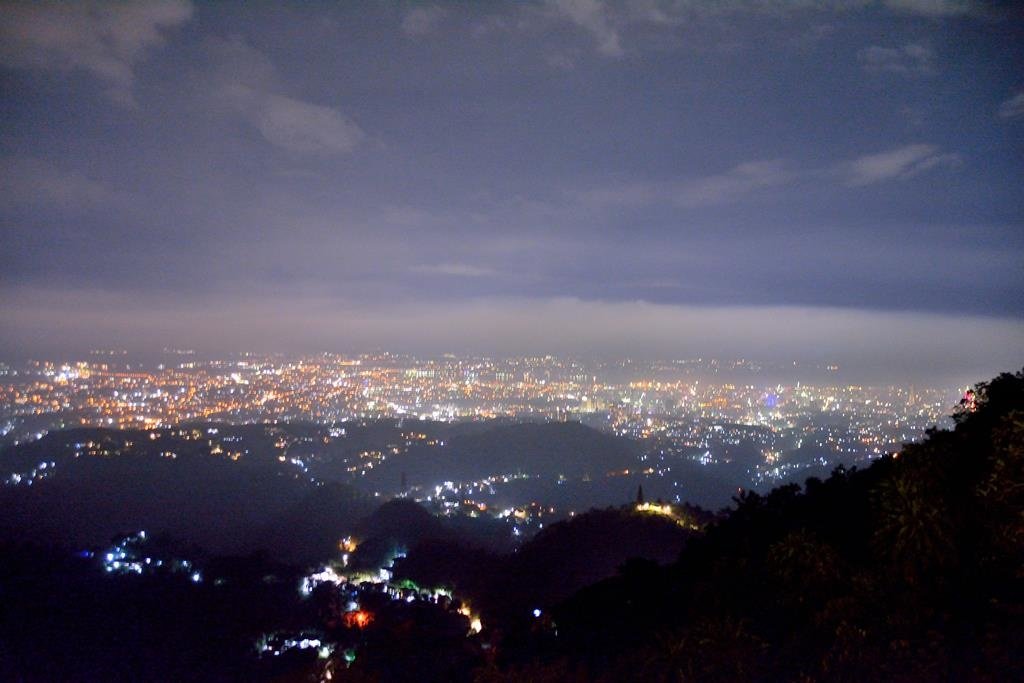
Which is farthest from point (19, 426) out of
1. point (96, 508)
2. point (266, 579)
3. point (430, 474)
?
point (266, 579)

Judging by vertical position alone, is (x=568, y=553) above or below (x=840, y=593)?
below

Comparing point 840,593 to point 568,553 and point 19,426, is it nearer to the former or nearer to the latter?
point 568,553

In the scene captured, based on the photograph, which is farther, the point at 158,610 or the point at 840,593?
the point at 158,610

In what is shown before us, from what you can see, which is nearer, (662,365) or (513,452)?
(513,452)

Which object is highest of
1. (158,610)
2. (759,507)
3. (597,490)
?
(759,507)

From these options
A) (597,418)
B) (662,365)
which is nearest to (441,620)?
(597,418)

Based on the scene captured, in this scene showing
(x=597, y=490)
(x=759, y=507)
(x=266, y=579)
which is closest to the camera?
(x=759, y=507)

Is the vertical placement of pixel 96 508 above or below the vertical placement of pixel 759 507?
below

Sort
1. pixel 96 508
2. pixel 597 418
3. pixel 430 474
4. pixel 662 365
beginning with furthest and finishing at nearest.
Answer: pixel 662 365 < pixel 597 418 < pixel 430 474 < pixel 96 508

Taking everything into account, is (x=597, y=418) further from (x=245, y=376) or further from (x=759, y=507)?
(x=759, y=507)
